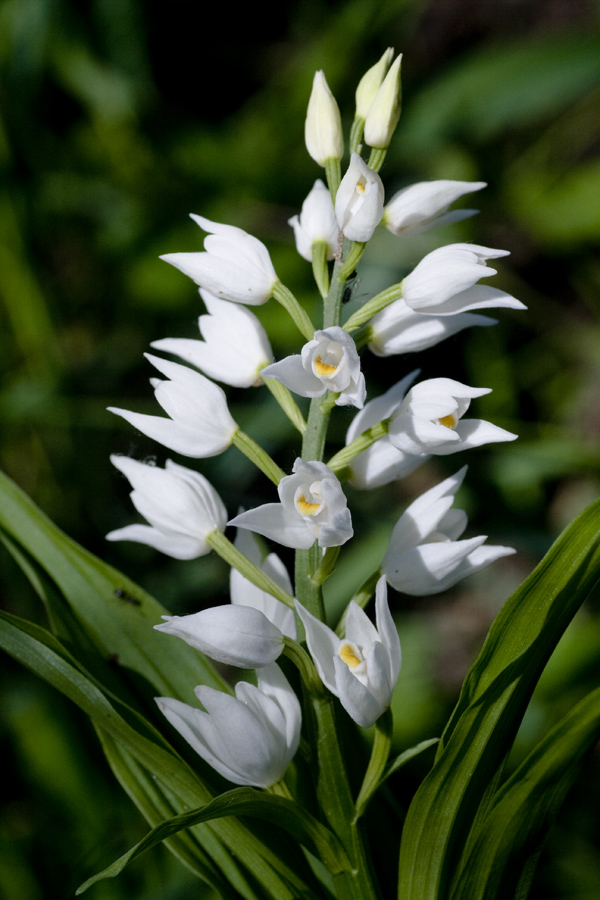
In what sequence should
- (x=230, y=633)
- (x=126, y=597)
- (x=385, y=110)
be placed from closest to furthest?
1. (x=230, y=633)
2. (x=385, y=110)
3. (x=126, y=597)

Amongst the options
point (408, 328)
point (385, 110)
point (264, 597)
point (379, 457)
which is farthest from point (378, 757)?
point (385, 110)

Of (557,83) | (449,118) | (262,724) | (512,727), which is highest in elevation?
(449,118)

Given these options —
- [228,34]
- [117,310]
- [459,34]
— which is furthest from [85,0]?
[459,34]

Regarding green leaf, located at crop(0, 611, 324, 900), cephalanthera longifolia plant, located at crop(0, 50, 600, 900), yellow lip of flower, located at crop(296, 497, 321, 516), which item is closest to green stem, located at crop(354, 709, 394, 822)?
cephalanthera longifolia plant, located at crop(0, 50, 600, 900)

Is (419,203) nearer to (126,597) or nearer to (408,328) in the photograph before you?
(408,328)

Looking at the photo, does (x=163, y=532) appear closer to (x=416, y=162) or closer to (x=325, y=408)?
(x=325, y=408)

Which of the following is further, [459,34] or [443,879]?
[459,34]
